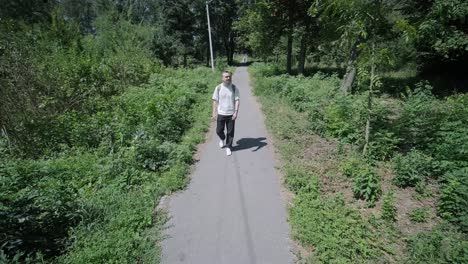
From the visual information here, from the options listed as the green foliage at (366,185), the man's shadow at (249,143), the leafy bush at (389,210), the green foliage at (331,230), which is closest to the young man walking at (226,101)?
the man's shadow at (249,143)

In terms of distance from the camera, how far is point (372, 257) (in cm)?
318

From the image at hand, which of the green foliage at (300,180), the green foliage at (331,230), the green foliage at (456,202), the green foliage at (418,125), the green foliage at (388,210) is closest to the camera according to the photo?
the green foliage at (331,230)

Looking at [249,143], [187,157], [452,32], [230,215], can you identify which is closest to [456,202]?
[230,215]

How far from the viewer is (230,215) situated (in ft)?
13.4

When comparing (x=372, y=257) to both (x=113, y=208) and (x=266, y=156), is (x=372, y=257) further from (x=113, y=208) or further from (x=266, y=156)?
(x=113, y=208)

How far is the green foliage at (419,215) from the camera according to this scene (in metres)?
3.89

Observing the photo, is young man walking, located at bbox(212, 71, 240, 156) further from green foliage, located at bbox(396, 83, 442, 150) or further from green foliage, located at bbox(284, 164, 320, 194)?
green foliage, located at bbox(396, 83, 442, 150)

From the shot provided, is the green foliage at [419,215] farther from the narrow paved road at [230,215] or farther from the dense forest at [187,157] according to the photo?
the narrow paved road at [230,215]

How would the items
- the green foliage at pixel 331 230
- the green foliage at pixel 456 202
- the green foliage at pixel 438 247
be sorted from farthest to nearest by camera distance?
1. the green foliage at pixel 456 202
2. the green foliage at pixel 331 230
3. the green foliage at pixel 438 247

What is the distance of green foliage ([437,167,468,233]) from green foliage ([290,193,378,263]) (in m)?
1.29

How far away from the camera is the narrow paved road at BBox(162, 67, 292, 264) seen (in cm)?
337

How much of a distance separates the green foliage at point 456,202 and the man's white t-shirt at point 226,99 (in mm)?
4134

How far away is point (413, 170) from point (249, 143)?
3.71 metres

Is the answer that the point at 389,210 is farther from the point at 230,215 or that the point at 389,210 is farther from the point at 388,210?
the point at 230,215
